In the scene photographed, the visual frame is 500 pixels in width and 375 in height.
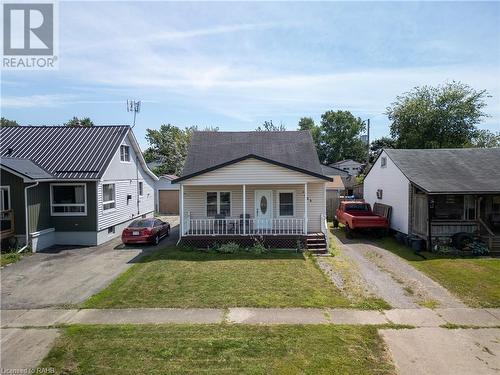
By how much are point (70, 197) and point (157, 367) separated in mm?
14695

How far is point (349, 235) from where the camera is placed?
20828 mm

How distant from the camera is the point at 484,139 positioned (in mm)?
43062

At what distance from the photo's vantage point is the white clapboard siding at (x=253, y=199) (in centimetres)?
1883

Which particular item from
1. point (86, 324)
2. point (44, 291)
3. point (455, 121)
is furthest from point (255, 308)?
point (455, 121)

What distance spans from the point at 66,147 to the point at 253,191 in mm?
10941

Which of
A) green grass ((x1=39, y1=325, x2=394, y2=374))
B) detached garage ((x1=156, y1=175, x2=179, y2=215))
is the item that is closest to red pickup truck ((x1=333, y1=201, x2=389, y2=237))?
green grass ((x1=39, y1=325, x2=394, y2=374))

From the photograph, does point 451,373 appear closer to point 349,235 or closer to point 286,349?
point 286,349

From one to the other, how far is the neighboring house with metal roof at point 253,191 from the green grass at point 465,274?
164 inches

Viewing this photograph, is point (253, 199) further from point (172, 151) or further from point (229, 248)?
point (172, 151)

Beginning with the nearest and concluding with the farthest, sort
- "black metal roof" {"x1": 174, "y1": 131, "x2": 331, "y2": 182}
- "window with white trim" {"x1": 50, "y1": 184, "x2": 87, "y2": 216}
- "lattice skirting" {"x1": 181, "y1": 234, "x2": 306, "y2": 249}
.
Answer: "lattice skirting" {"x1": 181, "y1": 234, "x2": 306, "y2": 249}
"window with white trim" {"x1": 50, "y1": 184, "x2": 87, "y2": 216}
"black metal roof" {"x1": 174, "y1": 131, "x2": 331, "y2": 182}

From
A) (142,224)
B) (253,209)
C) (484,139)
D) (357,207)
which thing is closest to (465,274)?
(253,209)

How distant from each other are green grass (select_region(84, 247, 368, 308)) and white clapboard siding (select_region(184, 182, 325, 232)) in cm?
375

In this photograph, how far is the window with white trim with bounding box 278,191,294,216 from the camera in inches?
747

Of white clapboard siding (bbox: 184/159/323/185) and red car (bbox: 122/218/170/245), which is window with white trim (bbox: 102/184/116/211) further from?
white clapboard siding (bbox: 184/159/323/185)
